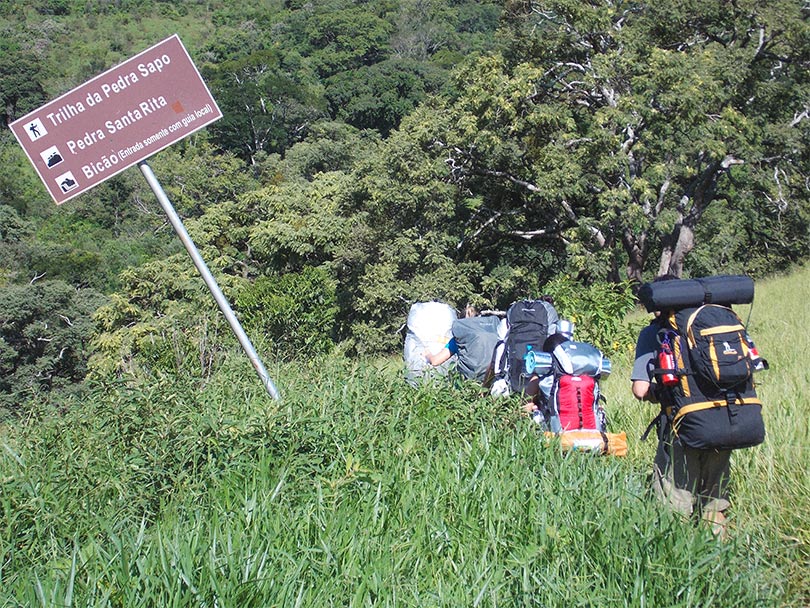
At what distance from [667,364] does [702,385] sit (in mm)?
164

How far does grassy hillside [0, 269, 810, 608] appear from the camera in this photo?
2.66 m

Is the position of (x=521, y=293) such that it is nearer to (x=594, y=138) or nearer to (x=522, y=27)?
(x=594, y=138)

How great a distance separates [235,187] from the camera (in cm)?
3547

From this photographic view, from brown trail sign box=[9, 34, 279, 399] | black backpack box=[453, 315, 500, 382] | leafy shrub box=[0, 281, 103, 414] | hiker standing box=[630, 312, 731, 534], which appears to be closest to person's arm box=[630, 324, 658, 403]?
hiker standing box=[630, 312, 731, 534]

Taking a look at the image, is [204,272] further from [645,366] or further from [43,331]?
[43,331]

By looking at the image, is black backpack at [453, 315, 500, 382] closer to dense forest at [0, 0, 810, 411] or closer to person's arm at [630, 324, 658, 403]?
person's arm at [630, 324, 658, 403]

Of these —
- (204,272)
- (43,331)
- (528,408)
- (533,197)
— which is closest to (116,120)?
(204,272)

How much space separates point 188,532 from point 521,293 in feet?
52.7

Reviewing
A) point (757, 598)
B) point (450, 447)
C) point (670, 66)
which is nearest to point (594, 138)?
point (670, 66)

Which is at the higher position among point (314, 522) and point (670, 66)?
point (314, 522)

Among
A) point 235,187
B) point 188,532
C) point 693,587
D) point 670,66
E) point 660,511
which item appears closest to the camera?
point 693,587

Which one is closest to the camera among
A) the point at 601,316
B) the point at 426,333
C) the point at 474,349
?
the point at 474,349

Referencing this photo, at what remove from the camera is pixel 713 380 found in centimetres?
312

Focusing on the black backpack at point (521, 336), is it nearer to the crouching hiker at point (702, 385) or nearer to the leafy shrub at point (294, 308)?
the crouching hiker at point (702, 385)
